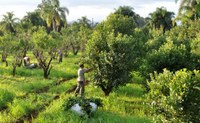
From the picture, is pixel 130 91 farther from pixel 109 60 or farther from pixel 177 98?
pixel 177 98

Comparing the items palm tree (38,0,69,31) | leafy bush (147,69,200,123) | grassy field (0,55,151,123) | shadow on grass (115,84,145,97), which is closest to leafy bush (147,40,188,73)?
grassy field (0,55,151,123)

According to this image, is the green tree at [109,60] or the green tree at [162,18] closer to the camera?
the green tree at [109,60]

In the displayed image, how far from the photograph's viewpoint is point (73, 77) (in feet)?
107

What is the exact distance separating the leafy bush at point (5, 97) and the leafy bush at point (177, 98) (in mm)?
10077

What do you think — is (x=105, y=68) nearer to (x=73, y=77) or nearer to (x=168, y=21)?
(x=73, y=77)

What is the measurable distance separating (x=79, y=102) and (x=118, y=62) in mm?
5865

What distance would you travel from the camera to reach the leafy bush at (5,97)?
19344mm

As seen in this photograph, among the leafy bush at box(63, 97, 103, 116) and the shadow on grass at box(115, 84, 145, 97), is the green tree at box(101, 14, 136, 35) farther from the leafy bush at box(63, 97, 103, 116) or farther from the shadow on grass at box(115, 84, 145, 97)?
the leafy bush at box(63, 97, 103, 116)

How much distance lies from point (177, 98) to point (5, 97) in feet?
38.8

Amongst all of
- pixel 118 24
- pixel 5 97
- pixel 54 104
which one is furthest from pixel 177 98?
pixel 118 24

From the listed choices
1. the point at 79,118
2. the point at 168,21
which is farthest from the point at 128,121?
the point at 168,21

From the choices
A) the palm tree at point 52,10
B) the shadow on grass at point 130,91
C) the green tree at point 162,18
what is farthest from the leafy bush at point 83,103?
the green tree at point 162,18

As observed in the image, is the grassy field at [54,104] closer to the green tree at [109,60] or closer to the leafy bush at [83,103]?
the leafy bush at [83,103]

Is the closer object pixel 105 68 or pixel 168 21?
pixel 105 68
